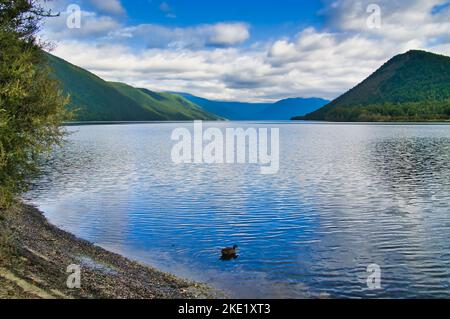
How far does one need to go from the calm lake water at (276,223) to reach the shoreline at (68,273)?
1987 mm

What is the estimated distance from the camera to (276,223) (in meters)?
35.4

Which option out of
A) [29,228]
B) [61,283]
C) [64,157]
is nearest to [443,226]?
[61,283]

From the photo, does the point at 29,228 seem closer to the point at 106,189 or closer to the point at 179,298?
the point at 179,298

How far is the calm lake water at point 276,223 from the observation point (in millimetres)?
23156

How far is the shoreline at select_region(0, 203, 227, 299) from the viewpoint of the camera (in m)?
17.6

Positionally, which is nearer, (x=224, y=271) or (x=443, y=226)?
(x=224, y=271)

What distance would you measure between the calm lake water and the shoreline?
199cm
